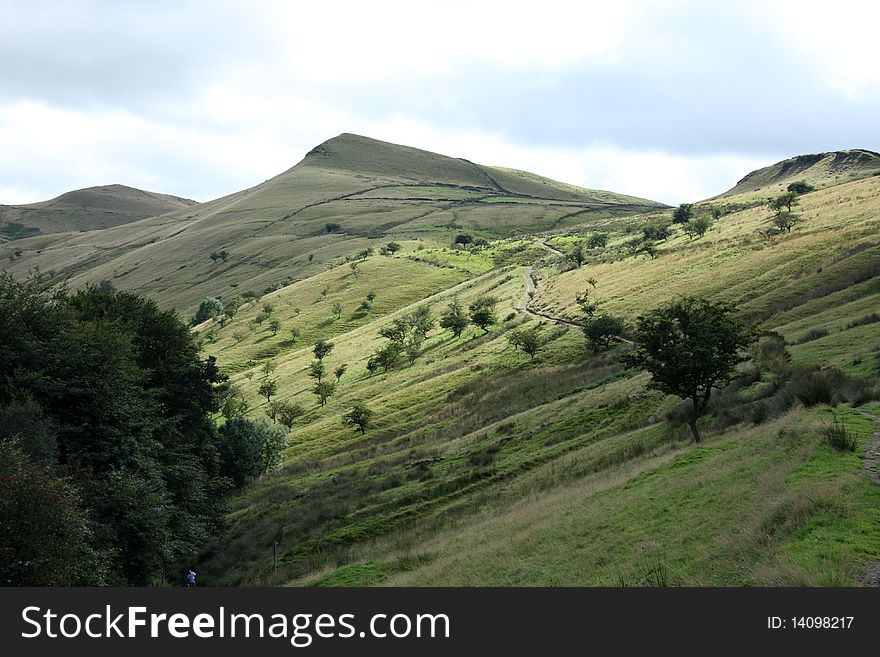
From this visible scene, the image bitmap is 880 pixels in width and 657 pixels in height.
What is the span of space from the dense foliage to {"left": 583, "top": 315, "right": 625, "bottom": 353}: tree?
35.6 m

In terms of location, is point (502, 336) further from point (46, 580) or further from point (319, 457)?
point (46, 580)

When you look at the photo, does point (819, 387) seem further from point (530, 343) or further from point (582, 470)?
point (530, 343)

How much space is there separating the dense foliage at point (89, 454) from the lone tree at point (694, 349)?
2250cm

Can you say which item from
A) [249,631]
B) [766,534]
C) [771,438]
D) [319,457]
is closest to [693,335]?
[771,438]

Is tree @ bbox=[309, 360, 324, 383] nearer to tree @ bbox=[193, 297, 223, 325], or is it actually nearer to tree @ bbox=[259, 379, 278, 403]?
tree @ bbox=[259, 379, 278, 403]

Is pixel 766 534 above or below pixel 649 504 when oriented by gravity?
above

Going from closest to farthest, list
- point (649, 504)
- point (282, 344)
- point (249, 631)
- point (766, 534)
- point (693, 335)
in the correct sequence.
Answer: point (249, 631), point (766, 534), point (649, 504), point (693, 335), point (282, 344)

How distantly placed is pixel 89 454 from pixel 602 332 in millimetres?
43463

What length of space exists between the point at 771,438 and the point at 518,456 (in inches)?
631

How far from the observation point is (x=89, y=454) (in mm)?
31328

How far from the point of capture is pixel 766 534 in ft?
40.9

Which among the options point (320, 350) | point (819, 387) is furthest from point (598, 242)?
point (819, 387)

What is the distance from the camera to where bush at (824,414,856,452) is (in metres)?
15.7

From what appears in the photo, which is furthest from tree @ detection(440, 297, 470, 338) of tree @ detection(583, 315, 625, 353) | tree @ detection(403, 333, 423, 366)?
tree @ detection(583, 315, 625, 353)
